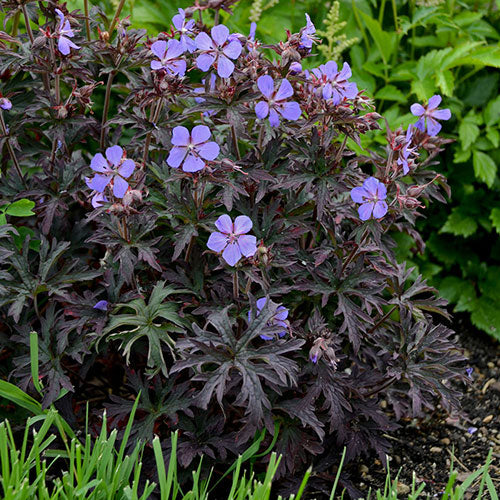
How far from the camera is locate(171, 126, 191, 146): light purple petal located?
1.66 meters

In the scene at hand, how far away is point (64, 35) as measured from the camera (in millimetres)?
1913

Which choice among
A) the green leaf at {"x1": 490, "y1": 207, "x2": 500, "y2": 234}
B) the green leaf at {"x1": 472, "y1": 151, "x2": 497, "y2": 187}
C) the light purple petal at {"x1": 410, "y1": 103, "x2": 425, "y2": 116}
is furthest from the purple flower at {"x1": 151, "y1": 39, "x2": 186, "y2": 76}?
the green leaf at {"x1": 490, "y1": 207, "x2": 500, "y2": 234}

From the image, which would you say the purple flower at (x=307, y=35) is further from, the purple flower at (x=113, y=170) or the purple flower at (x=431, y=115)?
the purple flower at (x=113, y=170)

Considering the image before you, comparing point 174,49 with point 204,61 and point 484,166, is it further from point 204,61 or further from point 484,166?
point 484,166

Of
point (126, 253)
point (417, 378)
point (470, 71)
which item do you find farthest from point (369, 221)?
point (470, 71)

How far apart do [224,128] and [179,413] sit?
891 mm

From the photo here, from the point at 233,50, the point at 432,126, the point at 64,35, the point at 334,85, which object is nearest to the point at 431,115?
the point at 432,126

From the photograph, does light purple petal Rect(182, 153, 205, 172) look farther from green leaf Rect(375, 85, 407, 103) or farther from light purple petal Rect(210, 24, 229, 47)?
green leaf Rect(375, 85, 407, 103)

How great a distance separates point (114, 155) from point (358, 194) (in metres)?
0.63

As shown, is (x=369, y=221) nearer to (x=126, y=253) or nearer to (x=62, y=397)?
(x=126, y=253)

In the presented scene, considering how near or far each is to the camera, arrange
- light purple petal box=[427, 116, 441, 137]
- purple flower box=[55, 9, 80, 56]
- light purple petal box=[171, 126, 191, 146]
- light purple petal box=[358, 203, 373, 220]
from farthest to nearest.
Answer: light purple petal box=[427, 116, 441, 137] → purple flower box=[55, 9, 80, 56] → light purple petal box=[358, 203, 373, 220] → light purple petal box=[171, 126, 191, 146]

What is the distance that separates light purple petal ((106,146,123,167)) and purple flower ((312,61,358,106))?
54 centimetres

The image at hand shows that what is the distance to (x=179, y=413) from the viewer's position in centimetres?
199

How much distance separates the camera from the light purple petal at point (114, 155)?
5.63 feet
